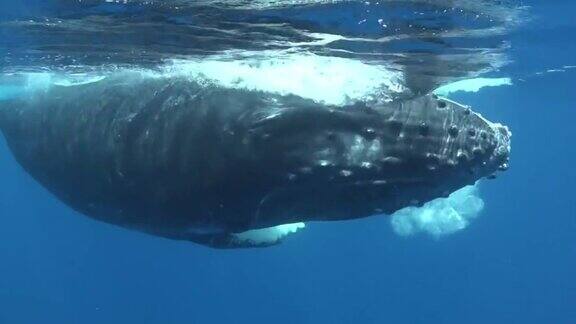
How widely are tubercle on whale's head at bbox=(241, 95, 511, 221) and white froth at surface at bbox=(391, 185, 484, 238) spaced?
54.9m

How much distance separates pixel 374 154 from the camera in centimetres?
720

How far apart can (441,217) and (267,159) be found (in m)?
68.5

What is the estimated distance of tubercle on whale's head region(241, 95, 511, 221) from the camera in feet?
23.4

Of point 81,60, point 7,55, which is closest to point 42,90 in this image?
point 81,60

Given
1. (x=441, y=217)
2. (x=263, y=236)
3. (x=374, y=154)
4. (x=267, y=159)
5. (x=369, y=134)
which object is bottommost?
(x=441, y=217)

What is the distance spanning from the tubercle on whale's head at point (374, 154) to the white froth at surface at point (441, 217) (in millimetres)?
54906

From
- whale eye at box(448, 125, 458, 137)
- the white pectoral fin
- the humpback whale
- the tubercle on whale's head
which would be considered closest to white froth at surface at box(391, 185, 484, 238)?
the white pectoral fin

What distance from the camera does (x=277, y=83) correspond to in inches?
347

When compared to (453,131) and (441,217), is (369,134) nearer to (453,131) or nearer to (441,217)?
(453,131)

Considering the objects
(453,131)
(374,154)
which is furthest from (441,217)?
(374,154)

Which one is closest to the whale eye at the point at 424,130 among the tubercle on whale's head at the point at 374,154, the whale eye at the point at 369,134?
the tubercle on whale's head at the point at 374,154

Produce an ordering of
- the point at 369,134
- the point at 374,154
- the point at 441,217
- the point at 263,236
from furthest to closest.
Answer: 1. the point at 441,217
2. the point at 263,236
3. the point at 369,134
4. the point at 374,154

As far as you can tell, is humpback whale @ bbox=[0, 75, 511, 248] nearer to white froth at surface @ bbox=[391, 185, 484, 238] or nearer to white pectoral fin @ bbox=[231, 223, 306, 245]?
white pectoral fin @ bbox=[231, 223, 306, 245]

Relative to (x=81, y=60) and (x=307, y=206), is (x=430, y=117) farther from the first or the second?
(x=81, y=60)
